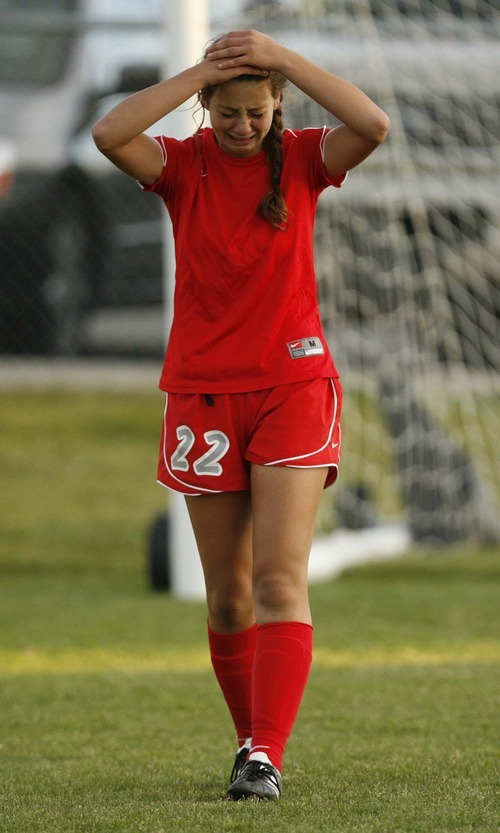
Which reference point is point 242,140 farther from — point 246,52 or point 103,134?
point 103,134

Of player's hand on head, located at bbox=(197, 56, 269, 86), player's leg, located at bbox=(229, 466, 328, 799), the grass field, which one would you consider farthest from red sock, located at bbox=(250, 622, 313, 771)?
player's hand on head, located at bbox=(197, 56, 269, 86)

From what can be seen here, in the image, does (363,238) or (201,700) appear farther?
(363,238)

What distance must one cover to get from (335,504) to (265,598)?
6193 millimetres

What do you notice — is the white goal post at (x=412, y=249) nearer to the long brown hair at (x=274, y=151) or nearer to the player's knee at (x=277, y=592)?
the long brown hair at (x=274, y=151)

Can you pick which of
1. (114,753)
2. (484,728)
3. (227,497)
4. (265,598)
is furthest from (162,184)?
(484,728)

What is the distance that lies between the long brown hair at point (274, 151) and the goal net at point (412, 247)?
521 centimetres

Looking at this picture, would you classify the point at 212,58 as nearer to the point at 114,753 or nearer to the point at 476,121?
the point at 114,753

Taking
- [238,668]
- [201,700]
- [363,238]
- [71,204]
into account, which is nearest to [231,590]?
[238,668]

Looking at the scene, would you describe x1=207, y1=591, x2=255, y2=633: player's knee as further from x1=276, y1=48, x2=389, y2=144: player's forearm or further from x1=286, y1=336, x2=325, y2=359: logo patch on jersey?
x1=276, y1=48, x2=389, y2=144: player's forearm

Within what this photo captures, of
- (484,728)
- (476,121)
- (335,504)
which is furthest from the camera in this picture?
(476,121)

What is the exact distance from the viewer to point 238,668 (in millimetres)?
3363

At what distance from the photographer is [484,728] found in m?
4.03

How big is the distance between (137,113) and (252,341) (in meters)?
0.57

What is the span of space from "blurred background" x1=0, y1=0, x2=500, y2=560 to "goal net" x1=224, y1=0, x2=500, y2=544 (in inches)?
0.6
